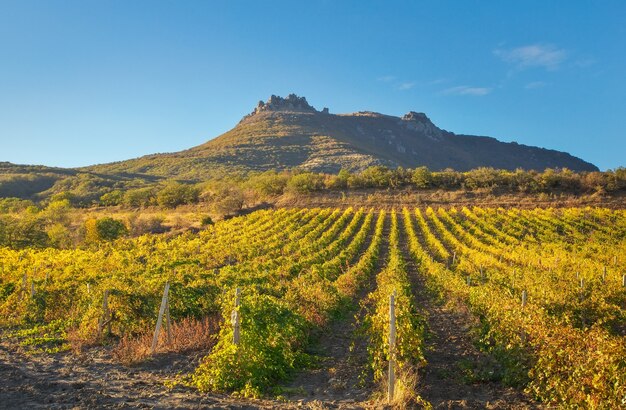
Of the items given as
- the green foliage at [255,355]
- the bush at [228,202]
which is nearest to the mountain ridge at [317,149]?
the bush at [228,202]

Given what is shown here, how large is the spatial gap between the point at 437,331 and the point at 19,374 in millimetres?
10061

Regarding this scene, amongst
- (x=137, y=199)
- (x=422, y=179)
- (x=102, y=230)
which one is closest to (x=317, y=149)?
(x=422, y=179)

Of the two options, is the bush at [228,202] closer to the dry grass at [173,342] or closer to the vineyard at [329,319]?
the vineyard at [329,319]

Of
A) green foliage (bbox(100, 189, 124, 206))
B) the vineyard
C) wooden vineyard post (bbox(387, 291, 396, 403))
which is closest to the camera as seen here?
the vineyard

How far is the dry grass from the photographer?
28.6 feet

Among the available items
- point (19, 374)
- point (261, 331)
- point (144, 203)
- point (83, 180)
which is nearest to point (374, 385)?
point (261, 331)

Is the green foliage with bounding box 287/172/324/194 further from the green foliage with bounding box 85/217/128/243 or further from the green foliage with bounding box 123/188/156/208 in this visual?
the green foliage with bounding box 85/217/128/243

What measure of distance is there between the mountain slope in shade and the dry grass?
86.8 meters

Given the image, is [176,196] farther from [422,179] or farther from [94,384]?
[94,384]

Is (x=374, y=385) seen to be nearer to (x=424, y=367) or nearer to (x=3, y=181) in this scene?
(x=424, y=367)

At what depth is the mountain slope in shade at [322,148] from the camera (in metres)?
104

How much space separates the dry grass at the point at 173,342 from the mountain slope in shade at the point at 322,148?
Answer: 86849 millimetres

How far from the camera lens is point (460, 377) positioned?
759 centimetres

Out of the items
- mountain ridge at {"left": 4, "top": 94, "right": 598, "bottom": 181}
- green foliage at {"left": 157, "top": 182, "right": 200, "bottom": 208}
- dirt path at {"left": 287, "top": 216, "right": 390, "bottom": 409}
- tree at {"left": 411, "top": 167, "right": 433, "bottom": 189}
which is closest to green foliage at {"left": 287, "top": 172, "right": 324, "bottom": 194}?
tree at {"left": 411, "top": 167, "right": 433, "bottom": 189}
